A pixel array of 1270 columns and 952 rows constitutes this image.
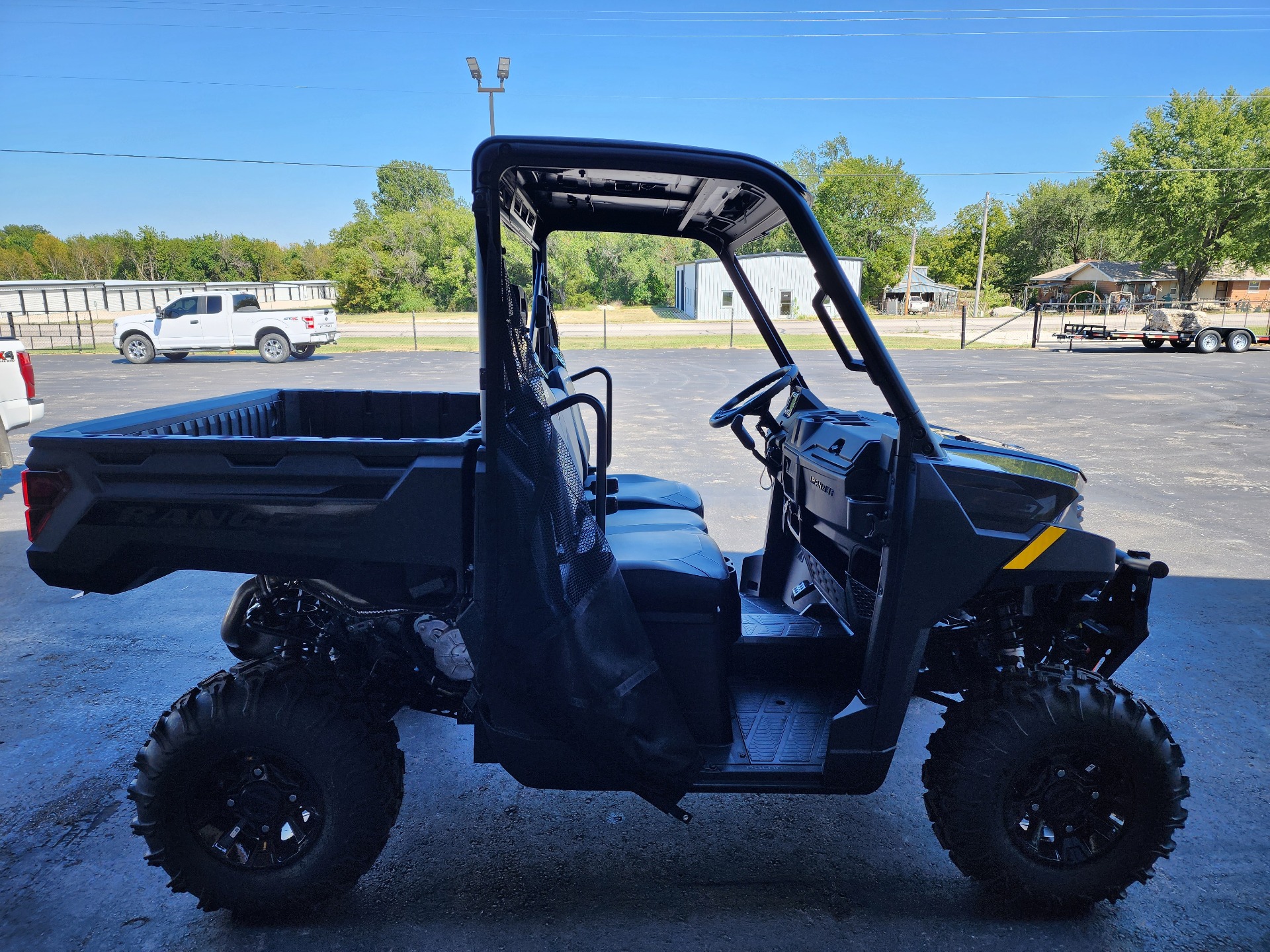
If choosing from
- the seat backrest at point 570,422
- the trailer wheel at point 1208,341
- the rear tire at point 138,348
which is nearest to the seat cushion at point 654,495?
the seat backrest at point 570,422

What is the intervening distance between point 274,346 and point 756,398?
2080 centimetres

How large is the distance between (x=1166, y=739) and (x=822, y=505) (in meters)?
1.24

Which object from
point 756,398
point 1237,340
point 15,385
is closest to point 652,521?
point 756,398

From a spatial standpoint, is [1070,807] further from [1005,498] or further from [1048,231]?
[1048,231]

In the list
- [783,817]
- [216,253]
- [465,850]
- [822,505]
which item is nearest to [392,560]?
[465,850]

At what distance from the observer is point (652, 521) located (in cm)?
344

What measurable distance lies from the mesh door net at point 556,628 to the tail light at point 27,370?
7881 millimetres

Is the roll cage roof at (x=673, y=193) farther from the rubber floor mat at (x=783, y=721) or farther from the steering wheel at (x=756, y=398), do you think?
the rubber floor mat at (x=783, y=721)

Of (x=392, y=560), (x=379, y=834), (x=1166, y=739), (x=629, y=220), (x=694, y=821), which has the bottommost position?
(x=694, y=821)

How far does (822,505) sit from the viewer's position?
3.02m

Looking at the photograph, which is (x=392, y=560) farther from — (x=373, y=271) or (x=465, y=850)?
(x=373, y=271)

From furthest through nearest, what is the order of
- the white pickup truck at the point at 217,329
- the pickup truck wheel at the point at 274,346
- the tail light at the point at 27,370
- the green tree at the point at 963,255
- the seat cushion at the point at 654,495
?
1. the green tree at the point at 963,255
2. the pickup truck wheel at the point at 274,346
3. the white pickup truck at the point at 217,329
4. the tail light at the point at 27,370
5. the seat cushion at the point at 654,495

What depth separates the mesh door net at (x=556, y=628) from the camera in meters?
2.24

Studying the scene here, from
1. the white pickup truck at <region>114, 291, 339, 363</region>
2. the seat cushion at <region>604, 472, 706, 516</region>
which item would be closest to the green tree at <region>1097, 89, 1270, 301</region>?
the white pickup truck at <region>114, 291, 339, 363</region>
